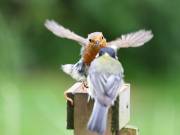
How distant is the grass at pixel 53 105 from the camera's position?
620cm

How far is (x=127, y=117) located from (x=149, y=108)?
3.84 metres

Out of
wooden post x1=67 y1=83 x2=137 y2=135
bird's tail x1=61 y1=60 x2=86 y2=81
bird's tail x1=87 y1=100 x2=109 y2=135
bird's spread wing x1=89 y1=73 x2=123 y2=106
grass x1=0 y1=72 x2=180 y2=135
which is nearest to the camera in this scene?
bird's tail x1=87 y1=100 x2=109 y2=135

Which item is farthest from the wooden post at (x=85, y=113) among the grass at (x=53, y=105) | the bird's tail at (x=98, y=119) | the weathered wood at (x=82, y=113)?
the grass at (x=53, y=105)

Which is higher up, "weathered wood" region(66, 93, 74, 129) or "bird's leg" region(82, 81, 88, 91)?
"bird's leg" region(82, 81, 88, 91)

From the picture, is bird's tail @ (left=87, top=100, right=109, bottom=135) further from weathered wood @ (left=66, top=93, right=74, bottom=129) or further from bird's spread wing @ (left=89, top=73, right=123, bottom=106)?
weathered wood @ (left=66, top=93, right=74, bottom=129)

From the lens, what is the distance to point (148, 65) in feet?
28.4

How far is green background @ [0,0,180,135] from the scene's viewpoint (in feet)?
24.8

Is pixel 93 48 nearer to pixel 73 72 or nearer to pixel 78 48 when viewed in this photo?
pixel 73 72

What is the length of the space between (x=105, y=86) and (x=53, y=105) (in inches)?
138

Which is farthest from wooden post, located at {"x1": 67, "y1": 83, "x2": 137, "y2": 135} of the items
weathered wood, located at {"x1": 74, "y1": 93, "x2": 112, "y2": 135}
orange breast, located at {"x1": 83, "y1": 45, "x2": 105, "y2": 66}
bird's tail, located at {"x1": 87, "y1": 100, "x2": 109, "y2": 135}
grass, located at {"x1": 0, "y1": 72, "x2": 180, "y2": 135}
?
grass, located at {"x1": 0, "y1": 72, "x2": 180, "y2": 135}

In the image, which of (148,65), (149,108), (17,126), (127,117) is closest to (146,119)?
(149,108)

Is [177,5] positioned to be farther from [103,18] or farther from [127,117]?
[127,117]

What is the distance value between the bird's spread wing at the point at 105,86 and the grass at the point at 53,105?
1891mm

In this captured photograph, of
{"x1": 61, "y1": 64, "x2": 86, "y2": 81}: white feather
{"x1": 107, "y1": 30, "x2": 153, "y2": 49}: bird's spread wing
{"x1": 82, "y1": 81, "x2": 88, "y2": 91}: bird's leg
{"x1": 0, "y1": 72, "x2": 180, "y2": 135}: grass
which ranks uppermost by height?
{"x1": 107, "y1": 30, "x2": 153, "y2": 49}: bird's spread wing
